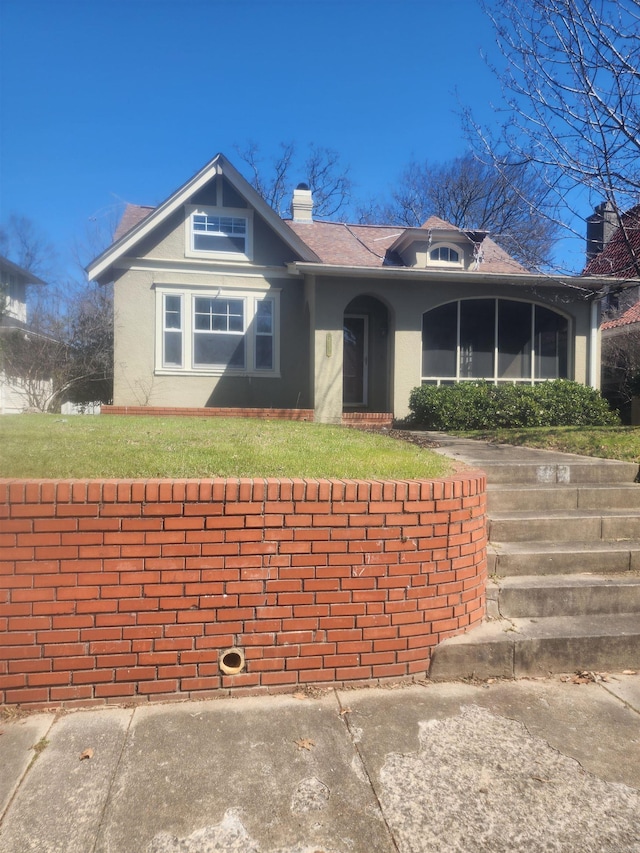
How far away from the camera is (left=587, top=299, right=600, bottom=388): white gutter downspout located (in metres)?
13.5

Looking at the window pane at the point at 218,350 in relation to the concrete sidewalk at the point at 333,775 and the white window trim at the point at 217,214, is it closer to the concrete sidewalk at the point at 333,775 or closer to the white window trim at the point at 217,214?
the white window trim at the point at 217,214

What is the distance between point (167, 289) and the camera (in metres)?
13.4

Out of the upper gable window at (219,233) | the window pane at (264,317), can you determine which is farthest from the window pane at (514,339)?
the upper gable window at (219,233)

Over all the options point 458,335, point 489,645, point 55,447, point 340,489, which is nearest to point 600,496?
point 489,645

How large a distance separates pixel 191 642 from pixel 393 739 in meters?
1.23

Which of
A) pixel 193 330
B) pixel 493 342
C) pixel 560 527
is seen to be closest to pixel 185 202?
pixel 193 330

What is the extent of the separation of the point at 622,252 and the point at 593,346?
16.3ft

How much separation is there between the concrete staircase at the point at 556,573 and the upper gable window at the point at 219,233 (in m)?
9.40

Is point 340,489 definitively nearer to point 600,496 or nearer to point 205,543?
point 205,543

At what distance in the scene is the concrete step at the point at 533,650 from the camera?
3.75 metres

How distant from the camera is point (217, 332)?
1374 cm

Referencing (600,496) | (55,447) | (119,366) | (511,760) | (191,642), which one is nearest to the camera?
(511,760)

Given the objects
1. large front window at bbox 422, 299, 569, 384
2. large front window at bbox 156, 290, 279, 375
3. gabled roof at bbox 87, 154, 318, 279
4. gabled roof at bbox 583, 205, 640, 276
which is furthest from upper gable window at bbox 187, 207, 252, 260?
gabled roof at bbox 583, 205, 640, 276

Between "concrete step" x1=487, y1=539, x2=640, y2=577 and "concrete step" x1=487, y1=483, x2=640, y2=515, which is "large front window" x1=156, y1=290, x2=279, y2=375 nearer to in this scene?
"concrete step" x1=487, y1=483, x2=640, y2=515
